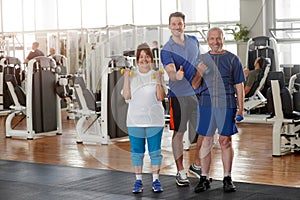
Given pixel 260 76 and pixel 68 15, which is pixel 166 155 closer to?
pixel 260 76

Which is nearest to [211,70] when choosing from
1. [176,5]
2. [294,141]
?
[294,141]

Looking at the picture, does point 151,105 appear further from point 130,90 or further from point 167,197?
point 167,197

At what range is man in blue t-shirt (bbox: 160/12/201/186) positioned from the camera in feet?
14.7

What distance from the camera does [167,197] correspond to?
4.33 metres

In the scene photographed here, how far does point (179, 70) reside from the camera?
4.39m

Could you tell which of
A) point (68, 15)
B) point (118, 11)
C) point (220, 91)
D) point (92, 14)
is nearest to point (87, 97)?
point (220, 91)

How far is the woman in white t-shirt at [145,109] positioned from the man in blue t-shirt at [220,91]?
31cm

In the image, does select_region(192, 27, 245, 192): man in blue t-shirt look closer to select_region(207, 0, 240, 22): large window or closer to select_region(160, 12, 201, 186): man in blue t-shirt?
select_region(160, 12, 201, 186): man in blue t-shirt

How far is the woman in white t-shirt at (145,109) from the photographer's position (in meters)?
4.45

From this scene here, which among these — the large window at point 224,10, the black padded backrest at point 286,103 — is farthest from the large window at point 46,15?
the black padded backrest at point 286,103

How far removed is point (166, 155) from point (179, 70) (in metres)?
2.20

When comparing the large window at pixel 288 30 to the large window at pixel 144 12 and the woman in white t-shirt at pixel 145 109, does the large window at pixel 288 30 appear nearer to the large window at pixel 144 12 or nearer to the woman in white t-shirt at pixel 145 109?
the large window at pixel 144 12

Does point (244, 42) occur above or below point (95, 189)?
above

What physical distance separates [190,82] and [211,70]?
223 mm
